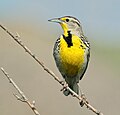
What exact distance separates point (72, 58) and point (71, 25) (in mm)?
468

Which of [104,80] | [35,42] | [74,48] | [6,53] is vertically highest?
[35,42]

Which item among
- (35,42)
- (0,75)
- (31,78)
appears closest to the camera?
(0,75)

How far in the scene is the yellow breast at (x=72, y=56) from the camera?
6000 millimetres

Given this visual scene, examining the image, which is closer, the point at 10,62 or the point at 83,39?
the point at 83,39

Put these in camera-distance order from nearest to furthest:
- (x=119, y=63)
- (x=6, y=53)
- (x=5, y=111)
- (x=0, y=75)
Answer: (x=5, y=111), (x=0, y=75), (x=6, y=53), (x=119, y=63)

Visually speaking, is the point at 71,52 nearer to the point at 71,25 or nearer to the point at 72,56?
the point at 72,56

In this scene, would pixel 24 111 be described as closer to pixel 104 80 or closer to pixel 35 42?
pixel 104 80

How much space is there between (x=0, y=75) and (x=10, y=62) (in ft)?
11.4

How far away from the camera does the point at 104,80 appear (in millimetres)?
22766

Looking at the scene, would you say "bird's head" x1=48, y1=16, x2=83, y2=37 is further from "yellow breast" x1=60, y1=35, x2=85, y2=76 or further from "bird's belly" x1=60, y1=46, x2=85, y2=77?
"bird's belly" x1=60, y1=46, x2=85, y2=77

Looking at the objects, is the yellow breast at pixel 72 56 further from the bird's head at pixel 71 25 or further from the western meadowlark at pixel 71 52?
the bird's head at pixel 71 25

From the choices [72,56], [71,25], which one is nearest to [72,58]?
[72,56]

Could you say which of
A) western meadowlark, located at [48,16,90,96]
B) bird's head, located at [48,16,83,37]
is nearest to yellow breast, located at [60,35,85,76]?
western meadowlark, located at [48,16,90,96]

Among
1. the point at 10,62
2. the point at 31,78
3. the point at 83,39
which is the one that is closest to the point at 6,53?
the point at 10,62
